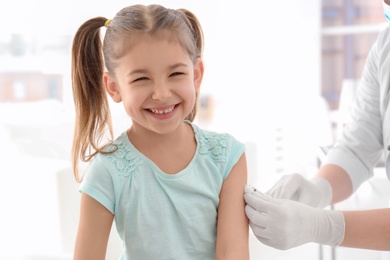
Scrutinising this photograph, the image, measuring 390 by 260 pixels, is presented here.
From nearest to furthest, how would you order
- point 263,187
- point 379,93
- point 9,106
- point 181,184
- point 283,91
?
point 181,184 → point 379,93 → point 9,106 → point 263,187 → point 283,91

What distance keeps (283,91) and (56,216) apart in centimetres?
361

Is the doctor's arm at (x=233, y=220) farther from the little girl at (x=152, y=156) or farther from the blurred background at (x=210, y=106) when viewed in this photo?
the blurred background at (x=210, y=106)

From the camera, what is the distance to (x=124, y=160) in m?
1.22

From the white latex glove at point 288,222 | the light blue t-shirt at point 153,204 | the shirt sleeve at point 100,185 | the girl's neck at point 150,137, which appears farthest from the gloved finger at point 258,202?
the shirt sleeve at point 100,185

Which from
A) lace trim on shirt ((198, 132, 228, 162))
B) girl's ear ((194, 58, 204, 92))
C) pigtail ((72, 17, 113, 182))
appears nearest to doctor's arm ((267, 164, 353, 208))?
lace trim on shirt ((198, 132, 228, 162))

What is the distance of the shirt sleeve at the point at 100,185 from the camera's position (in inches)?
46.0

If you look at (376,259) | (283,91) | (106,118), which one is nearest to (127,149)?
(106,118)

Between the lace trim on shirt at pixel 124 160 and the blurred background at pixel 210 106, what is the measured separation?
566 mm

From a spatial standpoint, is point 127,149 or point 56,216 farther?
point 56,216

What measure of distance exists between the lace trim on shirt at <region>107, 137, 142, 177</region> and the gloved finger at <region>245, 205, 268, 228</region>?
306mm

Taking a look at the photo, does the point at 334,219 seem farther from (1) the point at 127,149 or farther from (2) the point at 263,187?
(2) the point at 263,187

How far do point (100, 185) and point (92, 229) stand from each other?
100 mm

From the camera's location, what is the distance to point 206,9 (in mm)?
5066

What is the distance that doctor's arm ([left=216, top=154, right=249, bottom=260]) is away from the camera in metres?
1.23
